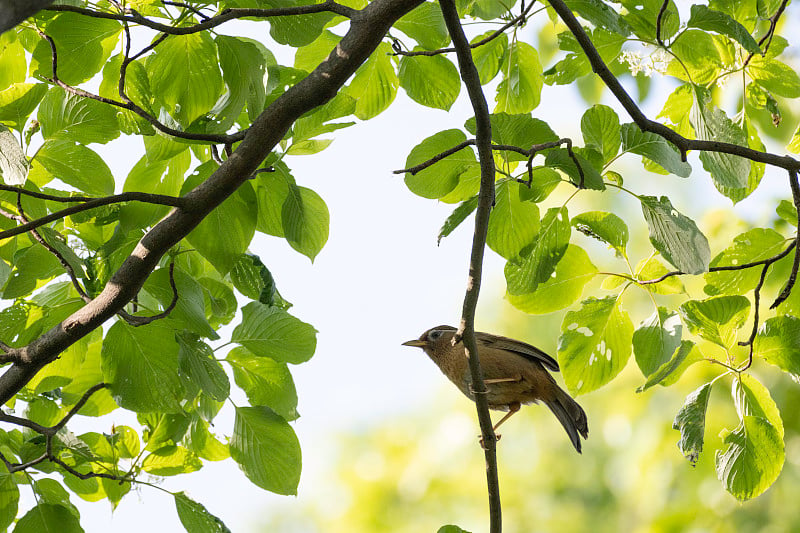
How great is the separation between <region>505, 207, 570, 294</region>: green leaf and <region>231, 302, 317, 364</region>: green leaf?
77 cm

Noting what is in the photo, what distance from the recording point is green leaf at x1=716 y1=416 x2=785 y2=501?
8.14 ft

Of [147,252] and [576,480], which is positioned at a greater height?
[576,480]

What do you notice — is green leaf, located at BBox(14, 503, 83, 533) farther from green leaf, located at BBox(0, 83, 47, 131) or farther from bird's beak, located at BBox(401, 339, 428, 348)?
bird's beak, located at BBox(401, 339, 428, 348)

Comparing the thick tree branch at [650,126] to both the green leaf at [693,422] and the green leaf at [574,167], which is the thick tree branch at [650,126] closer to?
the green leaf at [574,167]

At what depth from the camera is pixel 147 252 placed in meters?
1.93

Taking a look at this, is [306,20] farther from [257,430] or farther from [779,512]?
[779,512]

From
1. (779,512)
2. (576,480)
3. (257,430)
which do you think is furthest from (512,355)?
(576,480)

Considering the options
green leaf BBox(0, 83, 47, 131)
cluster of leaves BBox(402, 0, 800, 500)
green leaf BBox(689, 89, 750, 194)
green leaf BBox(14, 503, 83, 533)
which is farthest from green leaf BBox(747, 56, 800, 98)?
green leaf BBox(14, 503, 83, 533)

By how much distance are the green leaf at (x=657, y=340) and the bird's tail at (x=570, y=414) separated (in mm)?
1267

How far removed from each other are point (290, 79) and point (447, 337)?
7.09 feet

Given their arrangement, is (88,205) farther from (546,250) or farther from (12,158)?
(546,250)

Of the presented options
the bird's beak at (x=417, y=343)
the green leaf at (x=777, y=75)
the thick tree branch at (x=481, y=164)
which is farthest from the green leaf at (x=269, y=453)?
the green leaf at (x=777, y=75)

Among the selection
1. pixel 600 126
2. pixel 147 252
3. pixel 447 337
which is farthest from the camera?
pixel 447 337

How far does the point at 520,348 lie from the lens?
395cm
